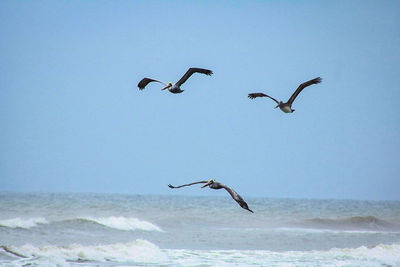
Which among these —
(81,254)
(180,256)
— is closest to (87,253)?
(81,254)

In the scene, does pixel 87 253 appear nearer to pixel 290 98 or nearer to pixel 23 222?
pixel 290 98

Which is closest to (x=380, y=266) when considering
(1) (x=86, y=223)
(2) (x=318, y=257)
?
(2) (x=318, y=257)

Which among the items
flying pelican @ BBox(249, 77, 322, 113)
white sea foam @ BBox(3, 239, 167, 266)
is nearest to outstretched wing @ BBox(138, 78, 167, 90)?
flying pelican @ BBox(249, 77, 322, 113)

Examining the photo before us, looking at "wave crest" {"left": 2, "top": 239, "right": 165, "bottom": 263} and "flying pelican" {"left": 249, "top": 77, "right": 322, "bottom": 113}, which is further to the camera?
"wave crest" {"left": 2, "top": 239, "right": 165, "bottom": 263}

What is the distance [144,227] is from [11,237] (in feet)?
26.8

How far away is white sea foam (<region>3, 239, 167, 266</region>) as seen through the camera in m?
17.3

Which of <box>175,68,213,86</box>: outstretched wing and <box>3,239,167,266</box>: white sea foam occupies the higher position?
<box>175,68,213,86</box>: outstretched wing

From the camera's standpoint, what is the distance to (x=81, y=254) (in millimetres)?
18031

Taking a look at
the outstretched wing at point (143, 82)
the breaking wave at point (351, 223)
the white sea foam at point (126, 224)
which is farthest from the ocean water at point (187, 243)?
the outstretched wing at point (143, 82)

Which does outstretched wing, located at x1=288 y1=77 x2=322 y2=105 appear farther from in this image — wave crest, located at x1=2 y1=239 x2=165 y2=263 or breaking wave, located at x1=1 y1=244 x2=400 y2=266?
wave crest, located at x1=2 y1=239 x2=165 y2=263

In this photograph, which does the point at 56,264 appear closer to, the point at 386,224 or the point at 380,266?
the point at 380,266

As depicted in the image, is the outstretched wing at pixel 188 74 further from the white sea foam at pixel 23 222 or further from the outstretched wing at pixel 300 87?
the white sea foam at pixel 23 222

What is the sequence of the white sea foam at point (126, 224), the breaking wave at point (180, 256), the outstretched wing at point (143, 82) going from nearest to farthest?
the outstretched wing at point (143, 82) < the breaking wave at point (180, 256) < the white sea foam at point (126, 224)

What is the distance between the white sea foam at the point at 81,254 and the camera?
17266 mm
